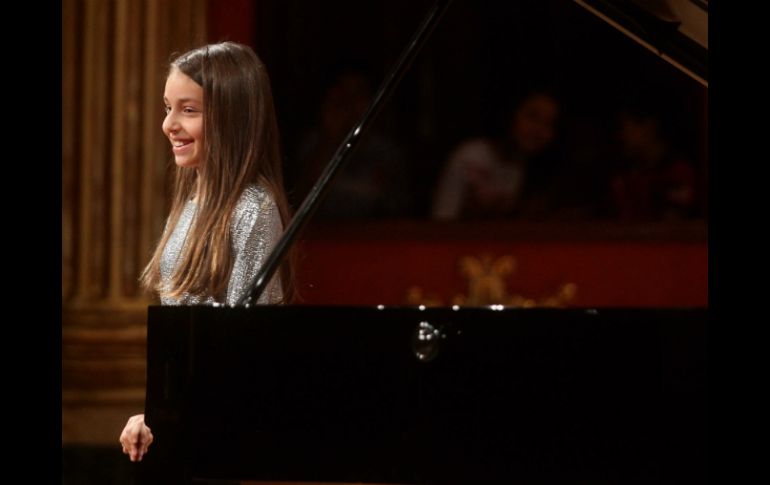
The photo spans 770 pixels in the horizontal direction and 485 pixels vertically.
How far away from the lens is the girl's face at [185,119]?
166cm

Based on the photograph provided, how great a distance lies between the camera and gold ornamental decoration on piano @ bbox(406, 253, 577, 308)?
394cm

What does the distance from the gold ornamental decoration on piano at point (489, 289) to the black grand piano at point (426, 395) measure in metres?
2.52

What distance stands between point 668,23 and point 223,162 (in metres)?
0.73

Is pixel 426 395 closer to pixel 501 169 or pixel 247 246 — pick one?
pixel 247 246

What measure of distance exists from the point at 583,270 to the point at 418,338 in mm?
2655

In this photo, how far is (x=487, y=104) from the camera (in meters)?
4.23

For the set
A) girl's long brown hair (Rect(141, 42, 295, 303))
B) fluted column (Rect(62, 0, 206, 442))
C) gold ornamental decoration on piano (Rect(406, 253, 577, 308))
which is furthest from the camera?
gold ornamental decoration on piano (Rect(406, 253, 577, 308))

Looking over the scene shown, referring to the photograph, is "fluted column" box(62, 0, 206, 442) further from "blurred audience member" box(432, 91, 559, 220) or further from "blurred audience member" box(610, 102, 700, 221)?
"blurred audience member" box(610, 102, 700, 221)

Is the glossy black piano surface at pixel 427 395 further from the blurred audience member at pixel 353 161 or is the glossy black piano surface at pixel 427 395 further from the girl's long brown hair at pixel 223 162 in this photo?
the blurred audience member at pixel 353 161

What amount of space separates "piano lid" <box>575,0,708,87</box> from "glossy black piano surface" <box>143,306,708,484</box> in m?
0.48

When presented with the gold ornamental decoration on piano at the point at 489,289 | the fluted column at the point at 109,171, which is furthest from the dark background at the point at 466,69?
the fluted column at the point at 109,171

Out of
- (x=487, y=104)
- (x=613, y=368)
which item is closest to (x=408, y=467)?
(x=613, y=368)

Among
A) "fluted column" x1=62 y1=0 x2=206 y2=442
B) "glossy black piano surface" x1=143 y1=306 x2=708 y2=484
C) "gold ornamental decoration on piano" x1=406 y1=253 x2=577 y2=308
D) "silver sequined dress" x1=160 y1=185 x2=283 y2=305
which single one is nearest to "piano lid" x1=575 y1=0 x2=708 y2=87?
"glossy black piano surface" x1=143 y1=306 x2=708 y2=484

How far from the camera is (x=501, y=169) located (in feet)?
13.6
